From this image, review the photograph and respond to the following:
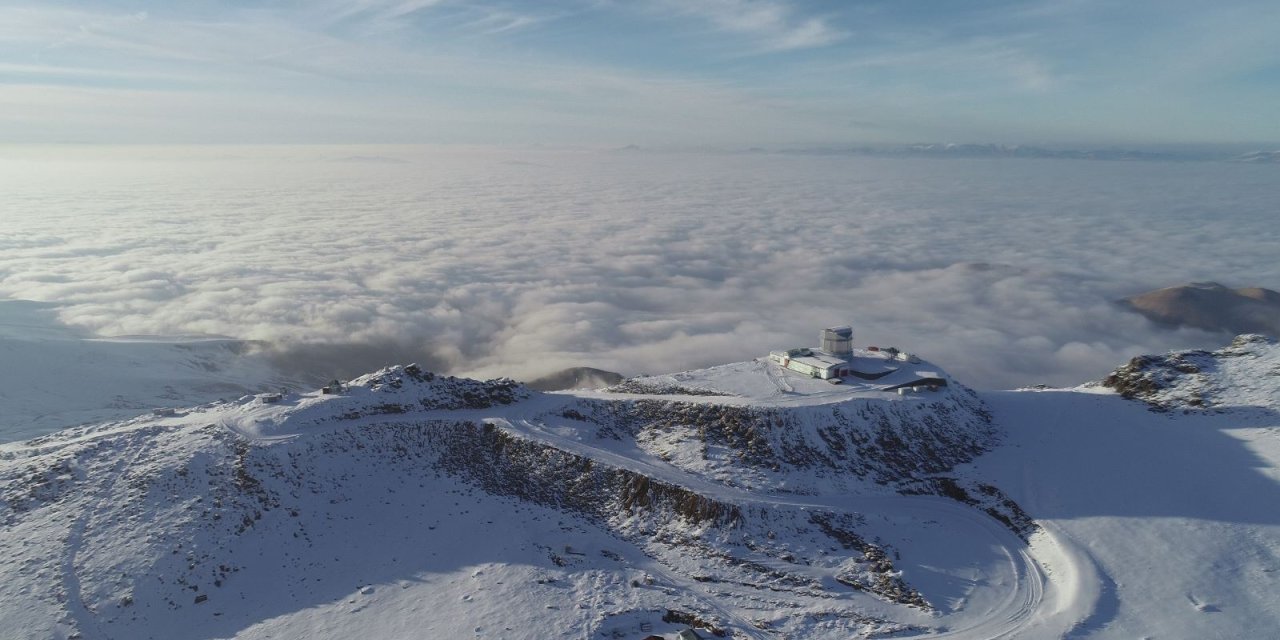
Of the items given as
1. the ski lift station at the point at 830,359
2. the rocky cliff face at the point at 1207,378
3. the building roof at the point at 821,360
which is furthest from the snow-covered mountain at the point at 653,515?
the building roof at the point at 821,360

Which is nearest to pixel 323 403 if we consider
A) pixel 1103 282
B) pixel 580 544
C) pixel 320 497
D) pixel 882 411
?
pixel 320 497

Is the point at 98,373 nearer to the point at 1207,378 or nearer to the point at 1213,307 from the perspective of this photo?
the point at 1207,378

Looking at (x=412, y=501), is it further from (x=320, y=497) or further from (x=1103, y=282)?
(x=1103, y=282)

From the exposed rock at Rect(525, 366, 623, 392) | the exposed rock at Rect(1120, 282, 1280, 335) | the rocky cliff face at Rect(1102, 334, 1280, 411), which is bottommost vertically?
the exposed rock at Rect(525, 366, 623, 392)

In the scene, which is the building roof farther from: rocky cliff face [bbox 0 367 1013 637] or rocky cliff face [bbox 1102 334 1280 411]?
rocky cliff face [bbox 1102 334 1280 411]

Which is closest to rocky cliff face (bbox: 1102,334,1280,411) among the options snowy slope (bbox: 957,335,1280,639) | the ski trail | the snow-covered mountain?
snowy slope (bbox: 957,335,1280,639)

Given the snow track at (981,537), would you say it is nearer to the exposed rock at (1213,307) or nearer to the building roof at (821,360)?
the building roof at (821,360)
